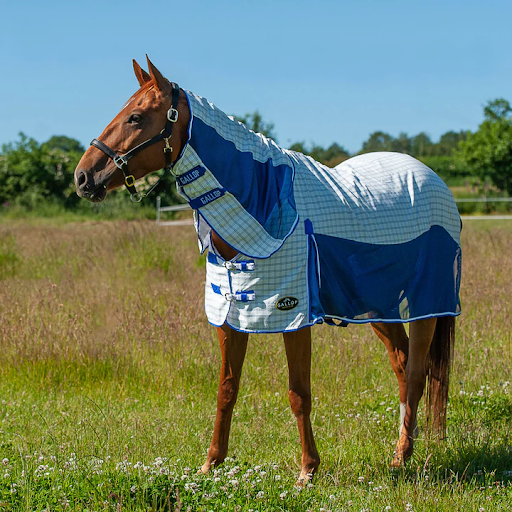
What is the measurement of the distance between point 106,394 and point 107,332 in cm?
90

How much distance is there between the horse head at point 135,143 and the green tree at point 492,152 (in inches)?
1184

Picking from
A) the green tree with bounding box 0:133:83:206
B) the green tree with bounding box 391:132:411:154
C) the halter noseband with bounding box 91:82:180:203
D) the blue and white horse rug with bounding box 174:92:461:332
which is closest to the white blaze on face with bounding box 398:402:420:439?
the blue and white horse rug with bounding box 174:92:461:332

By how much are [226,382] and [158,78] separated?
1679mm

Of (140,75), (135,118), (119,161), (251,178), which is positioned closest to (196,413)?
(251,178)

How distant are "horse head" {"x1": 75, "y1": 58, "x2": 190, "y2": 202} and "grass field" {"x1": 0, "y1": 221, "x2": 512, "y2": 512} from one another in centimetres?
132

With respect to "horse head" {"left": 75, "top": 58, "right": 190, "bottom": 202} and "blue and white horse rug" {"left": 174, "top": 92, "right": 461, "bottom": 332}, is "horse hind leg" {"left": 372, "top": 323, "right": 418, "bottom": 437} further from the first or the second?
"horse head" {"left": 75, "top": 58, "right": 190, "bottom": 202}

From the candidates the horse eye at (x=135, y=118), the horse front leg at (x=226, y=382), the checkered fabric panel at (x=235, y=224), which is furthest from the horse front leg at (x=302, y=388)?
the horse eye at (x=135, y=118)

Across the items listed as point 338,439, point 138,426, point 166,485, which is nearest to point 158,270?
point 138,426

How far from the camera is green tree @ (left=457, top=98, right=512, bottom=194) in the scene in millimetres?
30094

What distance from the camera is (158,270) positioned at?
7969 millimetres

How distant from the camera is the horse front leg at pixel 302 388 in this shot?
3125mm

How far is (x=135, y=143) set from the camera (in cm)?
284

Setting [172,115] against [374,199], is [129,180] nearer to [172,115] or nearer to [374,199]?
[172,115]

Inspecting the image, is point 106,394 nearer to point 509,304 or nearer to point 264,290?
point 264,290
